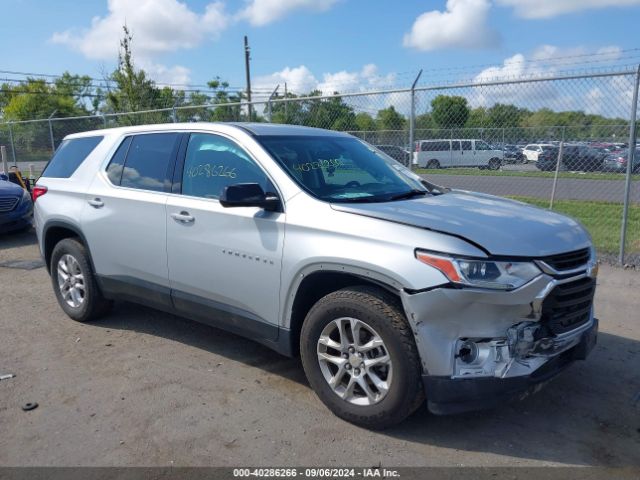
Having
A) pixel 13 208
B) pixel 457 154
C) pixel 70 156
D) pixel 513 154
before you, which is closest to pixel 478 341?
pixel 70 156

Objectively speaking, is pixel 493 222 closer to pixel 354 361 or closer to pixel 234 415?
pixel 354 361

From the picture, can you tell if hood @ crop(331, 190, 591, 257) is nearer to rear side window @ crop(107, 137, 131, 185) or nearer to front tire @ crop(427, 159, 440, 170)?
rear side window @ crop(107, 137, 131, 185)

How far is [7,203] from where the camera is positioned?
375 inches

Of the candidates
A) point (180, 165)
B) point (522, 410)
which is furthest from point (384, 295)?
point (180, 165)

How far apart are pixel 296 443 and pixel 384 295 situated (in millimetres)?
1000

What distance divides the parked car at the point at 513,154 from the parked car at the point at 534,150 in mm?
98

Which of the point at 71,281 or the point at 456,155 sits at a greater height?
the point at 456,155

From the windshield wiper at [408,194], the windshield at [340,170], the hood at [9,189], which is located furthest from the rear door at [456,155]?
the windshield wiper at [408,194]

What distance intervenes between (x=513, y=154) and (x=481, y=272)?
942 cm

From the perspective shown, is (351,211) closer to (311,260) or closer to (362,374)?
(311,260)

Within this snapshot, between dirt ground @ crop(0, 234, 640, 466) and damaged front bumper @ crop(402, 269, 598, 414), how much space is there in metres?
0.40

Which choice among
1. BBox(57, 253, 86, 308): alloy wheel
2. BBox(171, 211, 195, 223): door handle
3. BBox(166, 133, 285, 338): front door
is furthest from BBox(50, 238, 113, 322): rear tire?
BBox(171, 211, 195, 223): door handle

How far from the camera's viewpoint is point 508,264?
2969mm

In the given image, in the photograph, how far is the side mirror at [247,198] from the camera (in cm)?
350
